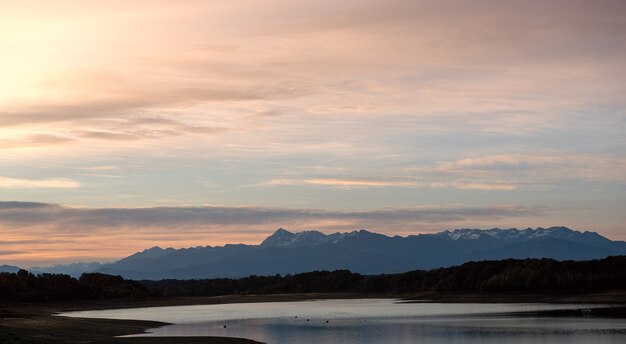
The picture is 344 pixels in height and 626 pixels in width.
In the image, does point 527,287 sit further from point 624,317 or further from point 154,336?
point 154,336

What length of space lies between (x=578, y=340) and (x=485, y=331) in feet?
47.8

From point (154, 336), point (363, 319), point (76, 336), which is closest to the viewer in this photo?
point (76, 336)

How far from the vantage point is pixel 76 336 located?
86.1m

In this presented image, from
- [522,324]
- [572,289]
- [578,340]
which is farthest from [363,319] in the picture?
[572,289]

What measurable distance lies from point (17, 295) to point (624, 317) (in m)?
125

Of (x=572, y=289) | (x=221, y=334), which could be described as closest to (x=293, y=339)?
(x=221, y=334)

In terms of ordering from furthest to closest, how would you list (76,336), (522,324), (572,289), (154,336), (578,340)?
(572,289)
(522,324)
(154,336)
(76,336)
(578,340)

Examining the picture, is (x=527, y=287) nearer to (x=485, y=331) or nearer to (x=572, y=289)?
(x=572, y=289)

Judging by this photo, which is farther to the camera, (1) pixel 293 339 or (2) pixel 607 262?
(2) pixel 607 262

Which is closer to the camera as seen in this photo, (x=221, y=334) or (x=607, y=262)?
(x=221, y=334)

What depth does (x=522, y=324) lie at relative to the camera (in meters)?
101

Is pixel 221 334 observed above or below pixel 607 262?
below

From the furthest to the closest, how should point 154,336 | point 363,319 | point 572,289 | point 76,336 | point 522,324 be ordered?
point 572,289
point 363,319
point 522,324
point 154,336
point 76,336

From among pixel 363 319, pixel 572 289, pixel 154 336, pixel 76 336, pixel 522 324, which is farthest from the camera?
pixel 572 289
